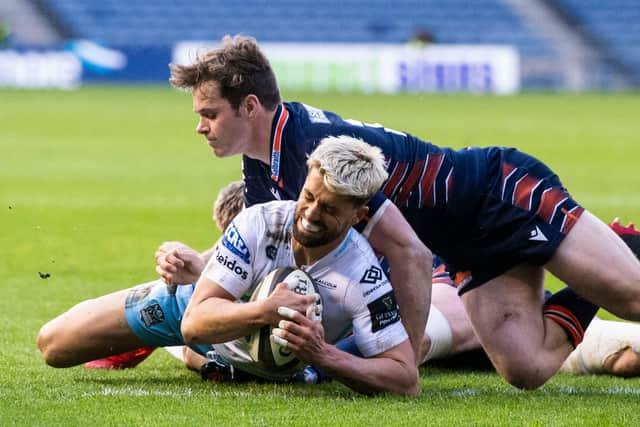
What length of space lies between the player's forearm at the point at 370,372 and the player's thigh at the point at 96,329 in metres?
1.26

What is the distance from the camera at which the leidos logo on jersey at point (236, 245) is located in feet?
20.1

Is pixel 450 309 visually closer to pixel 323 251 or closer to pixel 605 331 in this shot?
pixel 605 331

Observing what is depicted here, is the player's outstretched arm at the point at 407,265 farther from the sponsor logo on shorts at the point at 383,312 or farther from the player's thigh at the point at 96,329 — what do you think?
the player's thigh at the point at 96,329

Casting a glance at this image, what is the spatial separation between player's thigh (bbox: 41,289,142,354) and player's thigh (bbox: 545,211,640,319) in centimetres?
221

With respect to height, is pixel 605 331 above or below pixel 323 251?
below

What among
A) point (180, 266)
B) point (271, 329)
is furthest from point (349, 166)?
point (180, 266)

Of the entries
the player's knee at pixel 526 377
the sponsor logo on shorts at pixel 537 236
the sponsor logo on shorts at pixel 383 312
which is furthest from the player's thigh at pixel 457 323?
the sponsor logo on shorts at pixel 383 312

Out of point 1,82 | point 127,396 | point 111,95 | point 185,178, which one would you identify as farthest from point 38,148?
point 1,82

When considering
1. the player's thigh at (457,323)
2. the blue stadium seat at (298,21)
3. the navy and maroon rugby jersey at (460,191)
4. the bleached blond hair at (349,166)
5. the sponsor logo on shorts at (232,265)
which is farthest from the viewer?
the blue stadium seat at (298,21)

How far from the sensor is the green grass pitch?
602 centimetres

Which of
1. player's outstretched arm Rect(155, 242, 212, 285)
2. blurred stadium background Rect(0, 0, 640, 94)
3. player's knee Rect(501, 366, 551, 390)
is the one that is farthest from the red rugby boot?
blurred stadium background Rect(0, 0, 640, 94)

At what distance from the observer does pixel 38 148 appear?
23922 mm

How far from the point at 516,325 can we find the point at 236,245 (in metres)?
1.87

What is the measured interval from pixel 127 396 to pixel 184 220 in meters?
8.69
